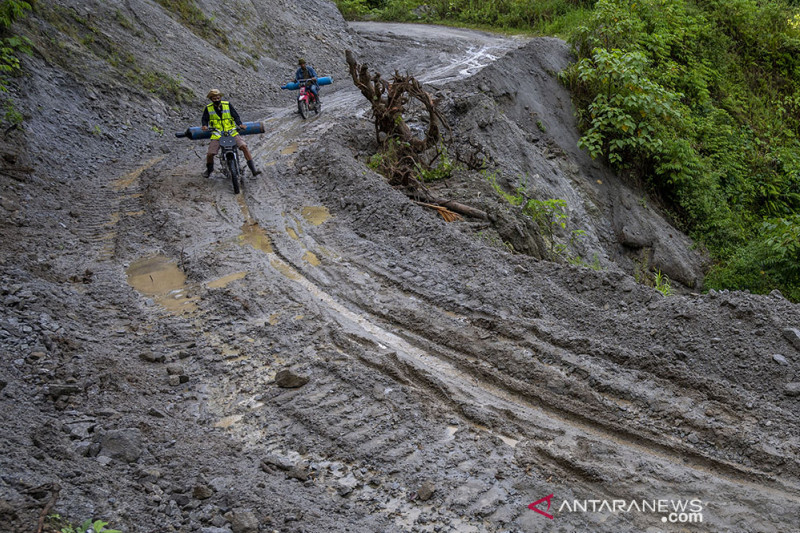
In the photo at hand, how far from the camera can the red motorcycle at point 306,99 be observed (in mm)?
15227

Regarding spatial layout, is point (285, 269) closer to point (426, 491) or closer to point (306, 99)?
point (426, 491)

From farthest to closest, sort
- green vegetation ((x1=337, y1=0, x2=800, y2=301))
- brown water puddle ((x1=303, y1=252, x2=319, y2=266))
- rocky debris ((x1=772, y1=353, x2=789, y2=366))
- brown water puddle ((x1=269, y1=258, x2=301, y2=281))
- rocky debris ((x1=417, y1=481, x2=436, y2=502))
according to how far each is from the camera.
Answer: green vegetation ((x1=337, y1=0, x2=800, y2=301)) < brown water puddle ((x1=303, y1=252, x2=319, y2=266)) < brown water puddle ((x1=269, y1=258, x2=301, y2=281)) < rocky debris ((x1=772, y1=353, x2=789, y2=366)) < rocky debris ((x1=417, y1=481, x2=436, y2=502))

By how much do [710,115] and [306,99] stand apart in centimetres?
1181

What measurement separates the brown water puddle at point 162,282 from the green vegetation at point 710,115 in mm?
10867

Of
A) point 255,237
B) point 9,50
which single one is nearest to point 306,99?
point 9,50

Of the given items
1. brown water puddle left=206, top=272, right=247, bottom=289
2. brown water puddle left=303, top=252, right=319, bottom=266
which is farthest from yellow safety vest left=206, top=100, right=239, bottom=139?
brown water puddle left=206, top=272, right=247, bottom=289

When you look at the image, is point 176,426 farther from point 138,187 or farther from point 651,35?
point 651,35

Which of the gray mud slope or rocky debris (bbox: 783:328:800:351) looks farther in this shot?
rocky debris (bbox: 783:328:800:351)

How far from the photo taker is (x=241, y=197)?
34.1 feet

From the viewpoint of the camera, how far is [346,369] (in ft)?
18.4

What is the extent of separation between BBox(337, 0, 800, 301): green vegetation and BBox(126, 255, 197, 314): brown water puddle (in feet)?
35.7

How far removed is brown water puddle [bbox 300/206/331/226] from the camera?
9.34 metres

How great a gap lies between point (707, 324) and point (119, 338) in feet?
19.2

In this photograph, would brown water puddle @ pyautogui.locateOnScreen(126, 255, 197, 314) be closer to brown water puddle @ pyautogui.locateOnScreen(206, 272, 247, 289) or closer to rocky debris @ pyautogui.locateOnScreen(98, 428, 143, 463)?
brown water puddle @ pyautogui.locateOnScreen(206, 272, 247, 289)
